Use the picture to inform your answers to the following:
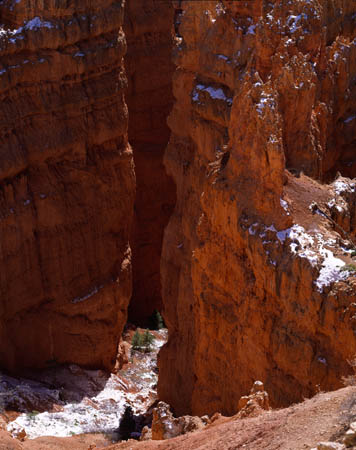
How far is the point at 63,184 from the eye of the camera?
24.7m

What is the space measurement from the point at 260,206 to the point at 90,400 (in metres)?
11.6

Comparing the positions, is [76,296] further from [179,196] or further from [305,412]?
[305,412]

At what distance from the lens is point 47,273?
24.7 metres

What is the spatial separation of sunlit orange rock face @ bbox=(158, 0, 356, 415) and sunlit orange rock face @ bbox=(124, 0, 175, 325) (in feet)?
27.8

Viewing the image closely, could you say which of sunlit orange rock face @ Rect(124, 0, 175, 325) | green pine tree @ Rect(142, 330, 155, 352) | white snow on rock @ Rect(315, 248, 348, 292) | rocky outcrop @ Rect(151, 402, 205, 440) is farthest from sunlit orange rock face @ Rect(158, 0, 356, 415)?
sunlit orange rock face @ Rect(124, 0, 175, 325)

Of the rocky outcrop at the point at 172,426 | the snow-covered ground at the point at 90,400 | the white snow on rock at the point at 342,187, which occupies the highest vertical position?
the white snow on rock at the point at 342,187

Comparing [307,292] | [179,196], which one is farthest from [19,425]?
[307,292]

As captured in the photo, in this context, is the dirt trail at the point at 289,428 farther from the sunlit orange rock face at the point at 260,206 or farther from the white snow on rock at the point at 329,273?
the white snow on rock at the point at 329,273

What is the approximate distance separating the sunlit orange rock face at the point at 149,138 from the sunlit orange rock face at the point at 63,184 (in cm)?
604

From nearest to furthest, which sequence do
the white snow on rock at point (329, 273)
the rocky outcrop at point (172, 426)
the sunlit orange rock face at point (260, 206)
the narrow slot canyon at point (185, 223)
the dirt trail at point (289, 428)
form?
the dirt trail at point (289, 428), the rocky outcrop at point (172, 426), the white snow on rock at point (329, 273), the sunlit orange rock face at point (260, 206), the narrow slot canyon at point (185, 223)

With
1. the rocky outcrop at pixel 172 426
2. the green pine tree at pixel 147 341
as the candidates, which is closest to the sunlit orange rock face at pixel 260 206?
the rocky outcrop at pixel 172 426

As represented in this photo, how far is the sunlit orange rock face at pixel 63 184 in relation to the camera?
22922 mm

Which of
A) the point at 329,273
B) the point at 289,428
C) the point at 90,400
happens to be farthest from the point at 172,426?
the point at 90,400

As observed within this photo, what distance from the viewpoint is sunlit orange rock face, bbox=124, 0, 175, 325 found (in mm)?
32656
